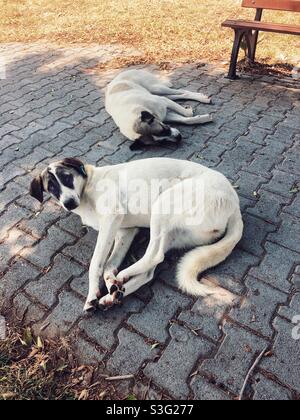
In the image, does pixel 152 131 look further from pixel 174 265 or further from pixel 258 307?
pixel 258 307

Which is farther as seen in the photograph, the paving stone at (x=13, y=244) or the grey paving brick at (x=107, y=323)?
the paving stone at (x=13, y=244)

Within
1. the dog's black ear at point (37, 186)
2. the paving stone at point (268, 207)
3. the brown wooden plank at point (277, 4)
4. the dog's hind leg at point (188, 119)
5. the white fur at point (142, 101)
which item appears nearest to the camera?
the dog's black ear at point (37, 186)

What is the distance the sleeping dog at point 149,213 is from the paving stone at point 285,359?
0.50m

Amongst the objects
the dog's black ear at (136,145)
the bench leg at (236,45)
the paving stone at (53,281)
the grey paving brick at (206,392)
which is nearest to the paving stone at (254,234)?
the grey paving brick at (206,392)

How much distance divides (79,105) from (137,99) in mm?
1439

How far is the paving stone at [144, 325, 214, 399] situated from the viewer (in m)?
2.39

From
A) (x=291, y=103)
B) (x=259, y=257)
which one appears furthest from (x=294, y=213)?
(x=291, y=103)

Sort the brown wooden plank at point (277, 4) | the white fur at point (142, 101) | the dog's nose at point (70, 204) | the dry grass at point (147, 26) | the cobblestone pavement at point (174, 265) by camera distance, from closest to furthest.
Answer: the cobblestone pavement at point (174, 265) → the dog's nose at point (70, 204) → the white fur at point (142, 101) → the brown wooden plank at point (277, 4) → the dry grass at point (147, 26)

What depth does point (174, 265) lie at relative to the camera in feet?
10.4

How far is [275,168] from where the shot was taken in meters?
4.30

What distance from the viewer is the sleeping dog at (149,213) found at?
291 cm

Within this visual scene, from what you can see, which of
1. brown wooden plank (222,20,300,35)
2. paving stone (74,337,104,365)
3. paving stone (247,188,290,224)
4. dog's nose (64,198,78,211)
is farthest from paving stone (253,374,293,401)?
brown wooden plank (222,20,300,35)

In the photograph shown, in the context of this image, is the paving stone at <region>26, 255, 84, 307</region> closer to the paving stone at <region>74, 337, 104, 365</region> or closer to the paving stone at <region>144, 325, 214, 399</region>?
the paving stone at <region>74, 337, 104, 365</region>

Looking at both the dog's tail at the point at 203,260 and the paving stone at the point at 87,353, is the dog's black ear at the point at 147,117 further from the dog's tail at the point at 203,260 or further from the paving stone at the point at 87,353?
the paving stone at the point at 87,353
